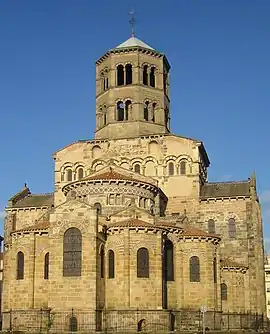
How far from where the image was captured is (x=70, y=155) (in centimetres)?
6238

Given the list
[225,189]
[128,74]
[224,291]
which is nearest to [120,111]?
[128,74]

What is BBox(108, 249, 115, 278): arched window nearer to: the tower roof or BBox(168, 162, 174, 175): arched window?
BBox(168, 162, 174, 175): arched window

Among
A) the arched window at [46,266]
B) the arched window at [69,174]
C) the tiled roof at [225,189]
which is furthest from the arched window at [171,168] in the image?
the arched window at [46,266]

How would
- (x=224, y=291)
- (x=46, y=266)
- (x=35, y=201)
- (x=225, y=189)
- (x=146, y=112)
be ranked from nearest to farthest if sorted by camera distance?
1. (x=46, y=266)
2. (x=224, y=291)
3. (x=225, y=189)
4. (x=146, y=112)
5. (x=35, y=201)

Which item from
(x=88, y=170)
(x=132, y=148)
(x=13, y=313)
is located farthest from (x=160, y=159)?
(x=13, y=313)

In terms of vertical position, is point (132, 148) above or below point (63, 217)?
above

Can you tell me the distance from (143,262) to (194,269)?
5.60 meters

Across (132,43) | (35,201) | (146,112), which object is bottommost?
(35,201)

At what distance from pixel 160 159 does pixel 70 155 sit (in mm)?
10242

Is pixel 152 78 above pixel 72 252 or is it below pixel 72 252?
above

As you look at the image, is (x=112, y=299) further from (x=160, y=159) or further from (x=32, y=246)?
(x=160, y=159)

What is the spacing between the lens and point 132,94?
6144 centimetres

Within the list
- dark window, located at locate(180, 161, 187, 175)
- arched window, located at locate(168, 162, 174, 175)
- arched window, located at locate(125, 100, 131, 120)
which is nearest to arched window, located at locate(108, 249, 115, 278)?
arched window, located at locate(168, 162, 174, 175)

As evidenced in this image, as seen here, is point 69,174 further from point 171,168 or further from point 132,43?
point 132,43
